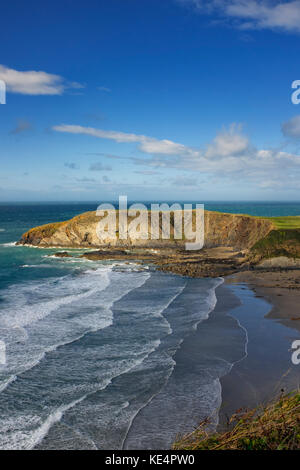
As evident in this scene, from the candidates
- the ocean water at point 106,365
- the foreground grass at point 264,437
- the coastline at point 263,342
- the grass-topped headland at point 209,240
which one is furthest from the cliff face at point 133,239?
the foreground grass at point 264,437

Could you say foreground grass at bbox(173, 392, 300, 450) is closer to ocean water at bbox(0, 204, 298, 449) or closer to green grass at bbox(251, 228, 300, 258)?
ocean water at bbox(0, 204, 298, 449)

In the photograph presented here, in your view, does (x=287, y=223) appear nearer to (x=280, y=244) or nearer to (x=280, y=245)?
(x=280, y=244)

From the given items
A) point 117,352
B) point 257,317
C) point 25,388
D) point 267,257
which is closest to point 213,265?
point 267,257

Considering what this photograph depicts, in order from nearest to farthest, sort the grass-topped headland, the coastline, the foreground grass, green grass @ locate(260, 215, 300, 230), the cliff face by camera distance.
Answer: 1. the foreground grass
2. the coastline
3. the grass-topped headland
4. green grass @ locate(260, 215, 300, 230)
5. the cliff face

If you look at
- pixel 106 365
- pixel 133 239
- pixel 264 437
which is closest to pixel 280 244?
pixel 133 239

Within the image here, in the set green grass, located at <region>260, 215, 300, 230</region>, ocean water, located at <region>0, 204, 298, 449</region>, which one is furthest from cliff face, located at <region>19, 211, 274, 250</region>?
ocean water, located at <region>0, 204, 298, 449</region>

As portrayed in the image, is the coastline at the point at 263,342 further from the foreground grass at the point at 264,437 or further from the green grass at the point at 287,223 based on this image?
the green grass at the point at 287,223
